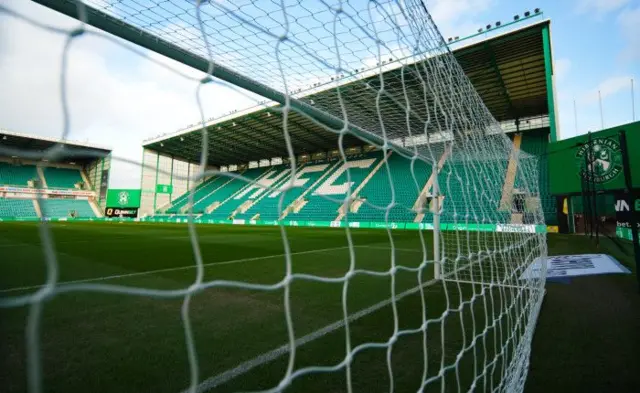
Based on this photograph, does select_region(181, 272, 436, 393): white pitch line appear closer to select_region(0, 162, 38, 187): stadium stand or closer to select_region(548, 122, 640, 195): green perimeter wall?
select_region(0, 162, 38, 187): stadium stand

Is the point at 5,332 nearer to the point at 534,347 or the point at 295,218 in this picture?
the point at 534,347

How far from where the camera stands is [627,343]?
1389 mm

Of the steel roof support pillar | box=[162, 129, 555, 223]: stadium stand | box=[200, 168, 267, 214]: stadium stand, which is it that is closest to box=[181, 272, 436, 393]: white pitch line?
box=[162, 129, 555, 223]: stadium stand

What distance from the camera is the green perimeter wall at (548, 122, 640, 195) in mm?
6689

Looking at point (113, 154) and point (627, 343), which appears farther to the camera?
point (627, 343)

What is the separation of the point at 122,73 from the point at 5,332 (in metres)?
1.62

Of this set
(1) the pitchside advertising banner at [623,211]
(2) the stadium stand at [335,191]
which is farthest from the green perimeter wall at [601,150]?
(2) the stadium stand at [335,191]

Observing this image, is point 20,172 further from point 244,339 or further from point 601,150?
point 601,150

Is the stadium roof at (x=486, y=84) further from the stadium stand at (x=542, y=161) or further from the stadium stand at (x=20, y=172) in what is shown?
the stadium stand at (x=20, y=172)

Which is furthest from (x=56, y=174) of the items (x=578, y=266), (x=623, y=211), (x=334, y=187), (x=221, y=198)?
(x=221, y=198)

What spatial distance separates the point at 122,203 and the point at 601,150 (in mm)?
24047

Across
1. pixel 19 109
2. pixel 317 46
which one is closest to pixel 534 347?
pixel 19 109

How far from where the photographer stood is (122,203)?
2108 centimetres

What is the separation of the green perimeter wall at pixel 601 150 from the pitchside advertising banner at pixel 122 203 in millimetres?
21561
